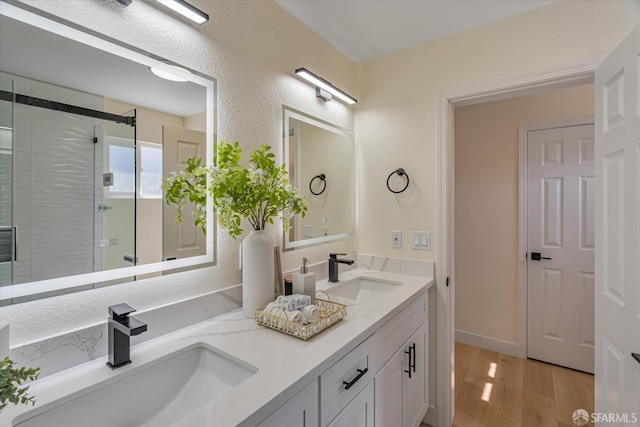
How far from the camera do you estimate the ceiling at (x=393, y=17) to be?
1.65m

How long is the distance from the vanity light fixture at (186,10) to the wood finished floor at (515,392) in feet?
8.48

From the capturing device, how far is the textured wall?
911 millimetres

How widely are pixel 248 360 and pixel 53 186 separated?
0.76 metres

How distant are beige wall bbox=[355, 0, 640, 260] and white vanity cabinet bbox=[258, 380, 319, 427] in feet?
4.32

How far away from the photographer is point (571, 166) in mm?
2527

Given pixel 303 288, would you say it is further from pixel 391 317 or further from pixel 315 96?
pixel 315 96

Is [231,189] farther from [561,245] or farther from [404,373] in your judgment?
[561,245]

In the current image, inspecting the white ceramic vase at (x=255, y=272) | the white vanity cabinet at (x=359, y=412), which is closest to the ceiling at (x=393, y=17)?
the white ceramic vase at (x=255, y=272)

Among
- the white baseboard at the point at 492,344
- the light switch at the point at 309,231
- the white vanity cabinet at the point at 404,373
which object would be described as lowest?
the white baseboard at the point at 492,344

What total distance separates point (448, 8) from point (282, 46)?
937mm

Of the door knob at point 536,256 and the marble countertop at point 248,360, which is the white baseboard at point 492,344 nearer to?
the door knob at point 536,256

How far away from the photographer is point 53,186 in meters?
0.89

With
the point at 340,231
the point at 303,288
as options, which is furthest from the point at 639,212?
the point at 340,231

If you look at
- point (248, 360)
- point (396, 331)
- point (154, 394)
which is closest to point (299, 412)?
point (248, 360)
